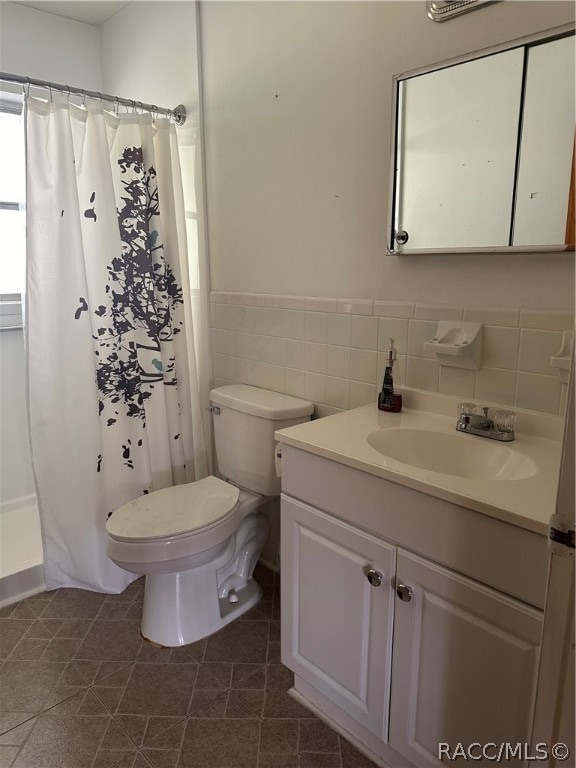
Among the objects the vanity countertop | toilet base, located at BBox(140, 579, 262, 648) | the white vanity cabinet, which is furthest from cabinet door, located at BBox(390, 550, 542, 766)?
toilet base, located at BBox(140, 579, 262, 648)

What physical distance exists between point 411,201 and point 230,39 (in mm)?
1100

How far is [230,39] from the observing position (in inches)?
80.1

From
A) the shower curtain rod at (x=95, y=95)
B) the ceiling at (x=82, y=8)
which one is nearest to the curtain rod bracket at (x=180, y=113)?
the shower curtain rod at (x=95, y=95)

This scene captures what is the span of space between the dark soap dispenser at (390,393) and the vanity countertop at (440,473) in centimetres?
2

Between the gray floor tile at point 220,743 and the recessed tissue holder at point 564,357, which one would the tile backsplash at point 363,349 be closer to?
the recessed tissue holder at point 564,357

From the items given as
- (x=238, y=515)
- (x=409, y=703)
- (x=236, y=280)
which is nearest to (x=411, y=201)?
(x=236, y=280)

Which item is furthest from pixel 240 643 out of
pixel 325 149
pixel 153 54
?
pixel 153 54

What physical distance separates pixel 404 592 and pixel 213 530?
2.52 feet

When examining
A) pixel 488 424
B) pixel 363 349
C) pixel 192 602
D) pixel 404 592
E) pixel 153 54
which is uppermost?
pixel 153 54

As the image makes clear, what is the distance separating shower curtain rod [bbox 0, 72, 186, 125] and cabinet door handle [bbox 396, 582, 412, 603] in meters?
1.95

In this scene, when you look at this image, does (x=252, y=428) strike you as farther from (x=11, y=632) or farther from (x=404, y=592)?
(x=11, y=632)

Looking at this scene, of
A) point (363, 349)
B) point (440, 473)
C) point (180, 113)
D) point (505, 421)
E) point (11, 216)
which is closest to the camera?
point (440, 473)

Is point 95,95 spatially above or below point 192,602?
above

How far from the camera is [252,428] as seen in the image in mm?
1933
